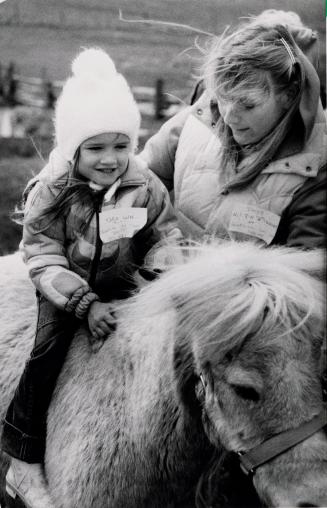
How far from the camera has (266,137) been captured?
2596 mm

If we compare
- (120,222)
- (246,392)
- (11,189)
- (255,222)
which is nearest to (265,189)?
(255,222)

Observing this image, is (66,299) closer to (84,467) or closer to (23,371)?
(23,371)

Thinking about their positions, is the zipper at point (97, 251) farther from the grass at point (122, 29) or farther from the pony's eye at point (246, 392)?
the pony's eye at point (246, 392)

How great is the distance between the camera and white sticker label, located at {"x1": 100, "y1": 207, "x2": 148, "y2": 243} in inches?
100

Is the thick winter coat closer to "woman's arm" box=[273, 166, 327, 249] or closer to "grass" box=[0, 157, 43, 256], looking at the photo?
"woman's arm" box=[273, 166, 327, 249]

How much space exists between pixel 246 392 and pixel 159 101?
8.53 feet

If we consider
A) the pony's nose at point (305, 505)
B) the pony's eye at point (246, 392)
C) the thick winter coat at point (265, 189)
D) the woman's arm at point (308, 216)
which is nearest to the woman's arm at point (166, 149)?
the thick winter coat at point (265, 189)

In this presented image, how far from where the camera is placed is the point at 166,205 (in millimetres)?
2797

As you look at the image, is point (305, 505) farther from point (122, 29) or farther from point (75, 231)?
point (122, 29)

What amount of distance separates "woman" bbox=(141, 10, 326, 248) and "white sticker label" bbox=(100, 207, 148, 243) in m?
0.33

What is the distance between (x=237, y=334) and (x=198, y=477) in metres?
0.66

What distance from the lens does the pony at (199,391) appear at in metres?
1.96

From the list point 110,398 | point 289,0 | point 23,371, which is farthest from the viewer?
point 23,371

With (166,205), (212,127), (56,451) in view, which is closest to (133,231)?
(166,205)
